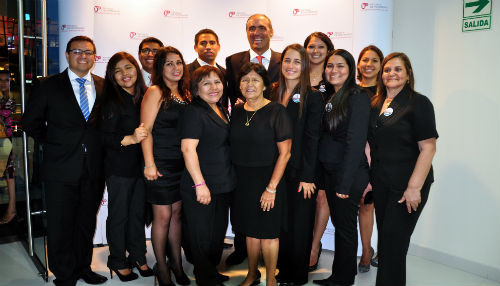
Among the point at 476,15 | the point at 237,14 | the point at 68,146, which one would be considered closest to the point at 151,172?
the point at 68,146

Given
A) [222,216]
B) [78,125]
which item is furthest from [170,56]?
[222,216]

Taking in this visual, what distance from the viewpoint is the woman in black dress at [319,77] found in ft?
10.7

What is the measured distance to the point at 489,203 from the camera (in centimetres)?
362

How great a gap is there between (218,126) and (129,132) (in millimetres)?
762

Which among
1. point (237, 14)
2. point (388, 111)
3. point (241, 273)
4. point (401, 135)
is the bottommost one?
point (241, 273)

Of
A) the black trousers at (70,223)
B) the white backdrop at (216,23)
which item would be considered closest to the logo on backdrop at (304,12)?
the white backdrop at (216,23)

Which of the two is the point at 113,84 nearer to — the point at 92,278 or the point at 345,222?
the point at 92,278

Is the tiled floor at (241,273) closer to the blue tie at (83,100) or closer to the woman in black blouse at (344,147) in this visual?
the woman in black blouse at (344,147)

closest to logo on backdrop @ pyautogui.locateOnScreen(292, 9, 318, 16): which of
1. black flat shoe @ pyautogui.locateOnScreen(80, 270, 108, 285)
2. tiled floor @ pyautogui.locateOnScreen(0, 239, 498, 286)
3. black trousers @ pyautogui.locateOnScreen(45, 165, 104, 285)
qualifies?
tiled floor @ pyautogui.locateOnScreen(0, 239, 498, 286)

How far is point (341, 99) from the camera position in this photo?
2.95 metres

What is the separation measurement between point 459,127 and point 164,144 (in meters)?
2.64

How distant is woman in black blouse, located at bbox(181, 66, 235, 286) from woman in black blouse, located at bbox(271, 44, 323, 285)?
47 cm

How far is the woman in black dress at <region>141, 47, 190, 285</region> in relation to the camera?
301 centimetres

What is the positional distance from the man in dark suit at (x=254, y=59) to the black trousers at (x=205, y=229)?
2.53 feet
